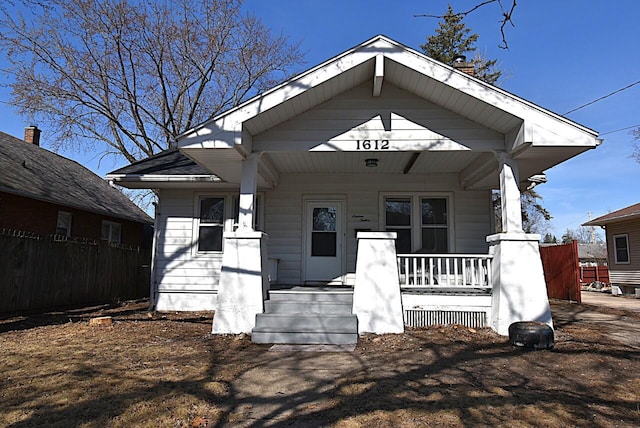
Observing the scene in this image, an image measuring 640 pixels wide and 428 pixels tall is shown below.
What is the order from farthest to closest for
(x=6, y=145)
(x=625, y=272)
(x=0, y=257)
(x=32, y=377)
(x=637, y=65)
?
(x=625, y=272)
(x=6, y=145)
(x=637, y=65)
(x=0, y=257)
(x=32, y=377)

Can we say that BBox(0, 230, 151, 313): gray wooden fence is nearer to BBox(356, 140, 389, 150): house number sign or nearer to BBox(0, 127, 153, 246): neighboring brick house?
BBox(0, 127, 153, 246): neighboring brick house

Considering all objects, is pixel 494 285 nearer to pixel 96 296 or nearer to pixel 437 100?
pixel 437 100

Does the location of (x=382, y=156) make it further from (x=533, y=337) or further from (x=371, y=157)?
(x=533, y=337)

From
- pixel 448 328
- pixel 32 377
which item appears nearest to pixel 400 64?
pixel 448 328

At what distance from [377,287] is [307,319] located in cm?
127

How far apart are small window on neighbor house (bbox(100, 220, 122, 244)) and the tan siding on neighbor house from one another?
878 inches

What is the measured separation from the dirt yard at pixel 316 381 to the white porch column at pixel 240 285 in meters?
0.30

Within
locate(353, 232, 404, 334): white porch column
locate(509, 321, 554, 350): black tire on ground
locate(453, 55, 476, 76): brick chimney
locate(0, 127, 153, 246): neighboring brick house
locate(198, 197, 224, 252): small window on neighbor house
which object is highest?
locate(453, 55, 476, 76): brick chimney

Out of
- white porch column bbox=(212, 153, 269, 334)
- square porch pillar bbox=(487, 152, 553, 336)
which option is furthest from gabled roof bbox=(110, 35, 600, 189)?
white porch column bbox=(212, 153, 269, 334)

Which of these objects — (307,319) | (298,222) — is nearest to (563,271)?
(298,222)

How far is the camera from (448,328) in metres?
6.71

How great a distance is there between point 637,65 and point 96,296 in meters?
16.5

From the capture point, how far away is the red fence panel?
12.3 m

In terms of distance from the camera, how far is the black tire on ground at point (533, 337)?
17.9ft
